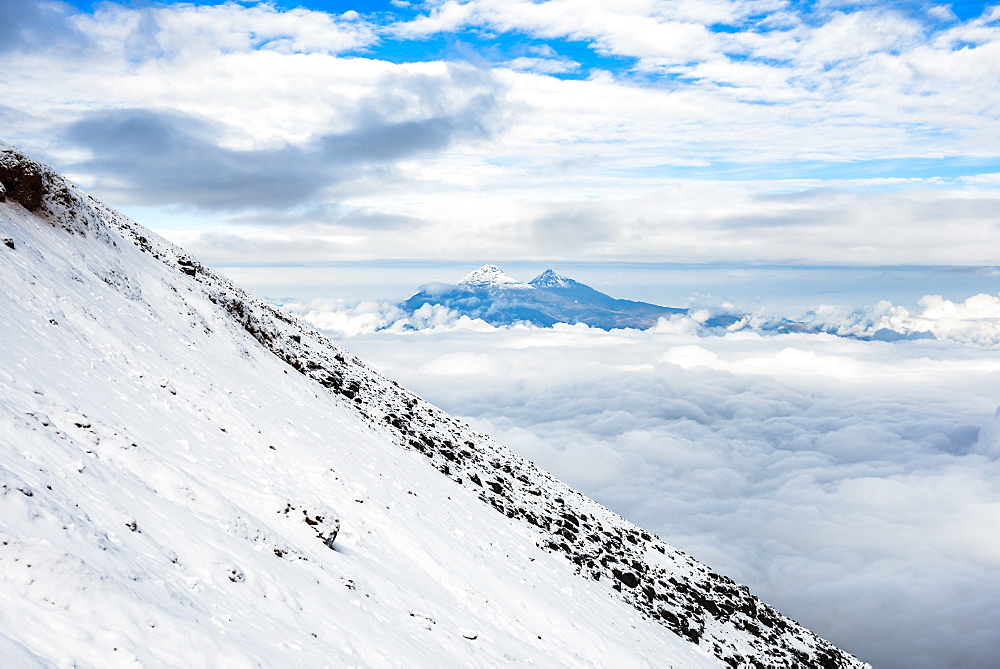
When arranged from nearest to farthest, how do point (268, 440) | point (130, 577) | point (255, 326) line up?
point (130, 577)
point (268, 440)
point (255, 326)

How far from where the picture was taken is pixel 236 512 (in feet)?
41.9

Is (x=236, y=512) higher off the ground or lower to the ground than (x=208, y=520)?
higher

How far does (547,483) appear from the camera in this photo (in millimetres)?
44219

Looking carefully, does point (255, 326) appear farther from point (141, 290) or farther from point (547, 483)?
point (547, 483)

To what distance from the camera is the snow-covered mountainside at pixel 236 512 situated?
8039 millimetres

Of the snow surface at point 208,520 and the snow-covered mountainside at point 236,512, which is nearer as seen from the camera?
the snow surface at point 208,520

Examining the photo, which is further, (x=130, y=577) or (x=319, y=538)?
(x=319, y=538)

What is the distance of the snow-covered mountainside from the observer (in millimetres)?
8039

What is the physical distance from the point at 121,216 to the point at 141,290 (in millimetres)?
13570

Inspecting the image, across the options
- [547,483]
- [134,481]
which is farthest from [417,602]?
[547,483]

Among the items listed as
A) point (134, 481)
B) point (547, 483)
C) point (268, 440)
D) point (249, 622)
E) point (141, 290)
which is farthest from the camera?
point (547, 483)

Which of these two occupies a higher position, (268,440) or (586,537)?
(586,537)

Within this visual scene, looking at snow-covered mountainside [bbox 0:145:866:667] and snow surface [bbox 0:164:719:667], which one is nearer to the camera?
snow surface [bbox 0:164:719:667]

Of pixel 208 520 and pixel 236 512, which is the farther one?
pixel 236 512
